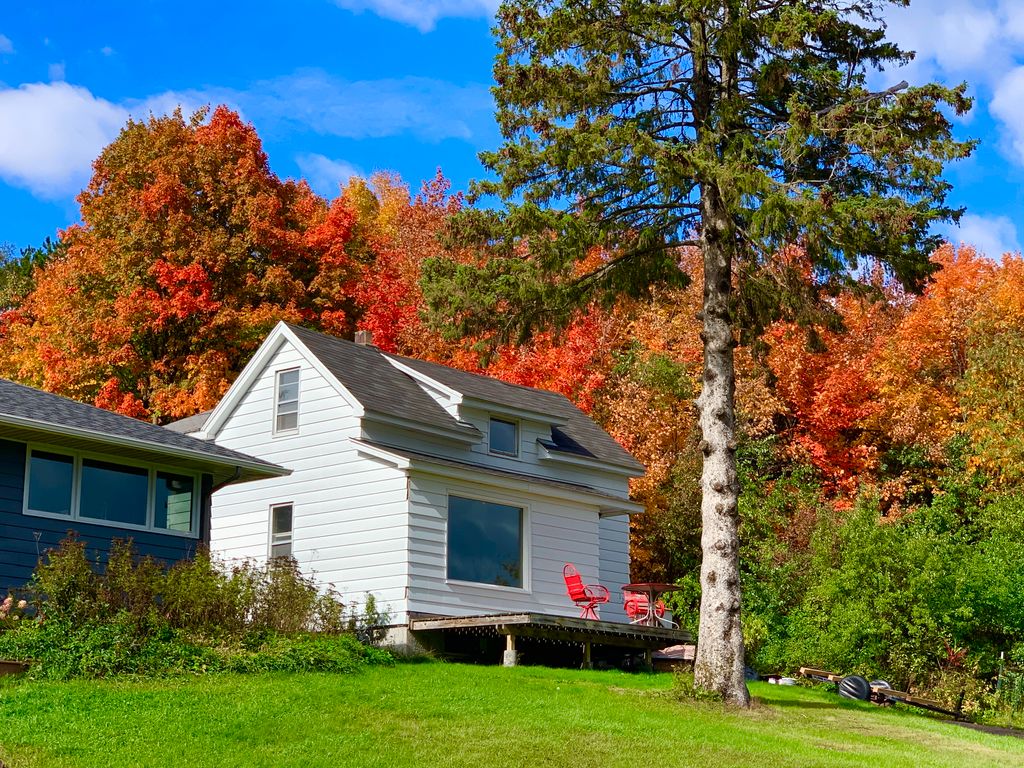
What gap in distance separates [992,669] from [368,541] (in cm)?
1190

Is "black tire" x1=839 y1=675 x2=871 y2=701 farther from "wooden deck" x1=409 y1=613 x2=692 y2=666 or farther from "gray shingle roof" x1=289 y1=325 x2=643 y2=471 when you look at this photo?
"gray shingle roof" x1=289 y1=325 x2=643 y2=471

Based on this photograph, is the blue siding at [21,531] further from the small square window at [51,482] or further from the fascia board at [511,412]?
the fascia board at [511,412]

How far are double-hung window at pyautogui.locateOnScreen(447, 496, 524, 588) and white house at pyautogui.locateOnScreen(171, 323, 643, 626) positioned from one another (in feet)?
0.08

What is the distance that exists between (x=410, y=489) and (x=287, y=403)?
4279 mm

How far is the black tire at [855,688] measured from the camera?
1977cm

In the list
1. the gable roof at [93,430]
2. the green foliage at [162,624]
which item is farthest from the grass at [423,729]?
the gable roof at [93,430]

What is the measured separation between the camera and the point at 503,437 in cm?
2511

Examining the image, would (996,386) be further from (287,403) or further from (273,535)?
(273,535)

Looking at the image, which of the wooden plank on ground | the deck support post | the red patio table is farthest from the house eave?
the wooden plank on ground

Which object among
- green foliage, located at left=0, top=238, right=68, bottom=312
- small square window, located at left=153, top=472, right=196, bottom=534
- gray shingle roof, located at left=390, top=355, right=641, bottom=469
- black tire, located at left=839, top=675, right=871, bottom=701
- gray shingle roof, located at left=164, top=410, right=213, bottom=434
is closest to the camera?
small square window, located at left=153, top=472, right=196, bottom=534

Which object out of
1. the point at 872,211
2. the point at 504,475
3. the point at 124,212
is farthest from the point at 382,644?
the point at 124,212

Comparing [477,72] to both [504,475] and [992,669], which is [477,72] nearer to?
[504,475]

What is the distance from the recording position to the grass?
11.6m

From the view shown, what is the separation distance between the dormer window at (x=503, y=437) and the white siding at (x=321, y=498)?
3.44 meters
